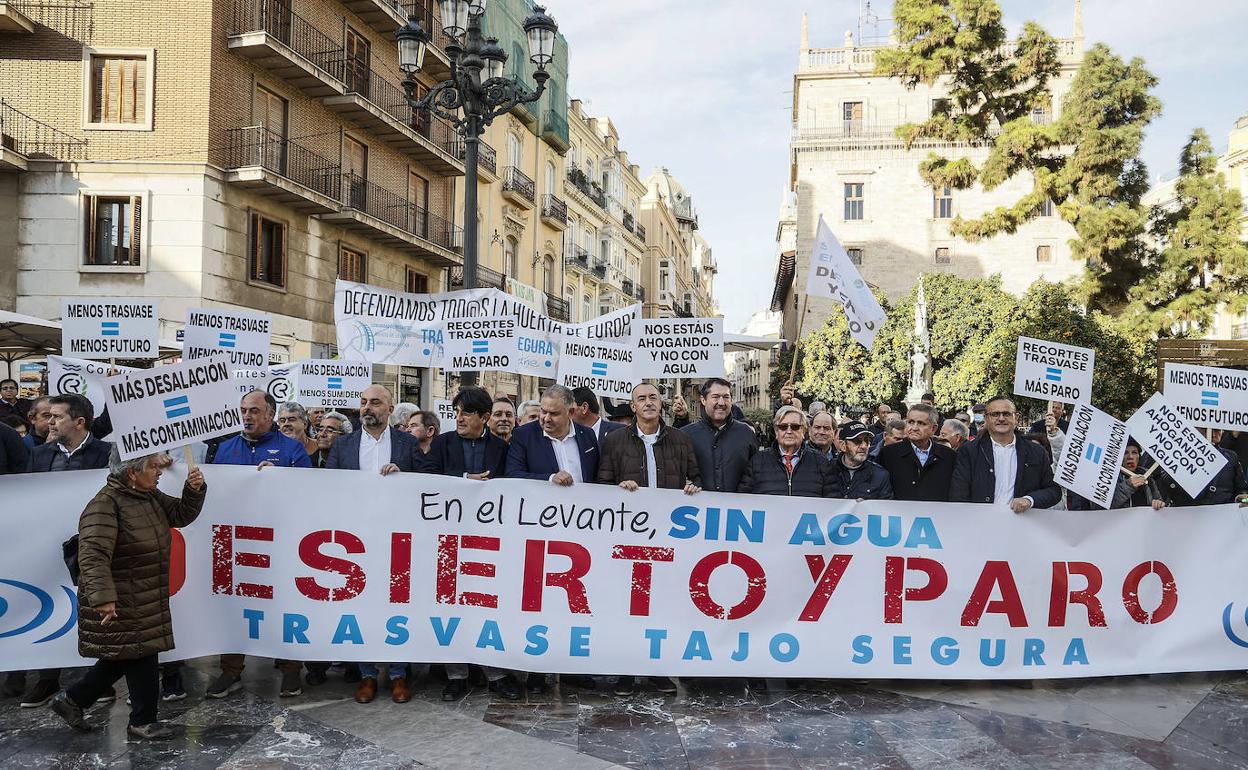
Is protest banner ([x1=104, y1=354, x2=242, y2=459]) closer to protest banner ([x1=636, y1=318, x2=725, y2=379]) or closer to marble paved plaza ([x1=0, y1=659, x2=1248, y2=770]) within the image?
marble paved plaza ([x1=0, y1=659, x2=1248, y2=770])

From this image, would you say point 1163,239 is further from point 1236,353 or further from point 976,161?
point 976,161

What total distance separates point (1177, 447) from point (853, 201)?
4284 centimetres

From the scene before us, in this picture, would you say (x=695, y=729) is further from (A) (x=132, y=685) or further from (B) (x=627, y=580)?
(A) (x=132, y=685)

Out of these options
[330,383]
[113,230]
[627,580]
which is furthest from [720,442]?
[113,230]

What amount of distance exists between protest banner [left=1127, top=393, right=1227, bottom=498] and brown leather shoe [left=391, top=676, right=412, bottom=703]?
183 inches

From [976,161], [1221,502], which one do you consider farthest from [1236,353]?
[976,161]

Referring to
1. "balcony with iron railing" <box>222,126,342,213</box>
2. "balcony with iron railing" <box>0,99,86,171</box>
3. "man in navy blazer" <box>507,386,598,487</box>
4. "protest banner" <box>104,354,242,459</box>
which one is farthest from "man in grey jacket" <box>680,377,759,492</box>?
"balcony with iron railing" <box>0,99,86,171</box>

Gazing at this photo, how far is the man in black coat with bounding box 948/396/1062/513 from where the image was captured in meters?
6.25

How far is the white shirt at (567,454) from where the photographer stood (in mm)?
6074

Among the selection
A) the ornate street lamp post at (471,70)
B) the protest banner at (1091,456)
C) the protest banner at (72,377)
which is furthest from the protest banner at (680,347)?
the protest banner at (72,377)

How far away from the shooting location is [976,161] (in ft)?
152

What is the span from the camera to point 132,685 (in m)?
4.78

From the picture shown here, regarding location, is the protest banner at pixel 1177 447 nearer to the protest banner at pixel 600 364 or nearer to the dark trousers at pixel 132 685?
the protest banner at pixel 600 364

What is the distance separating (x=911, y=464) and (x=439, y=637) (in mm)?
3416
